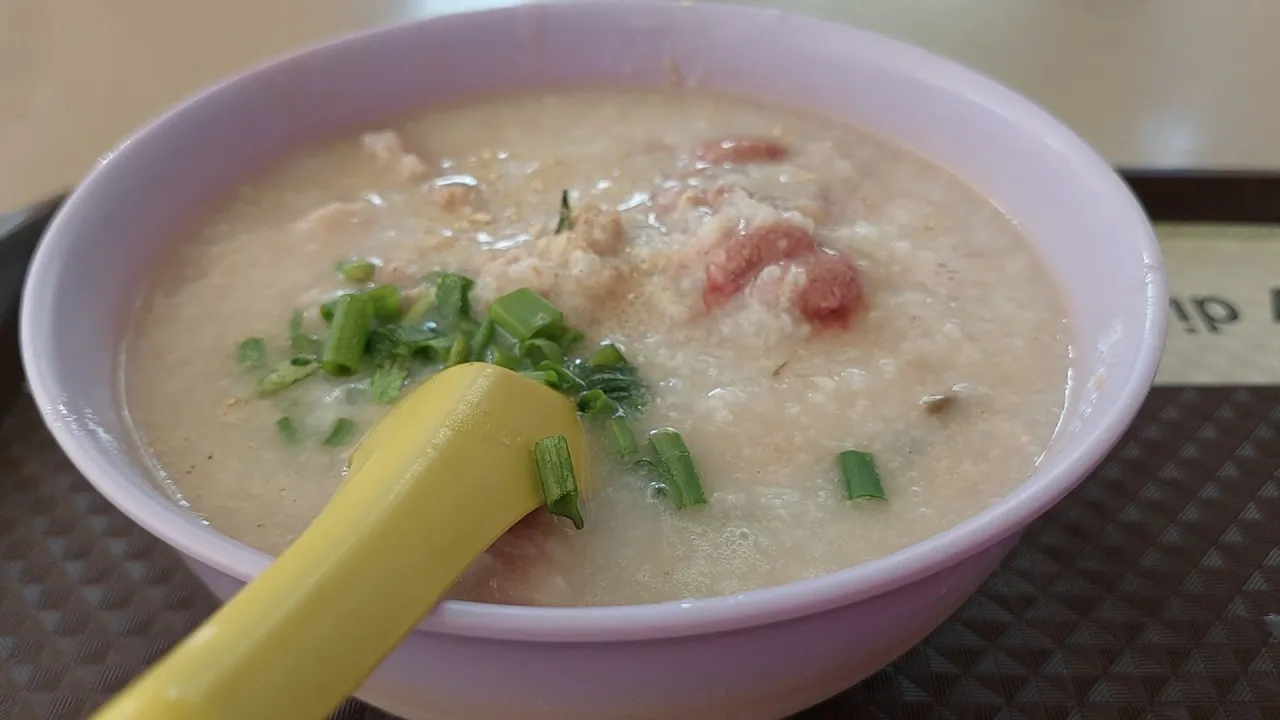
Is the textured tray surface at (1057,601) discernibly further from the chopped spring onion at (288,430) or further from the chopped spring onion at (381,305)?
the chopped spring onion at (381,305)

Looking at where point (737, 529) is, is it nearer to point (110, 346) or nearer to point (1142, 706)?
point (1142, 706)

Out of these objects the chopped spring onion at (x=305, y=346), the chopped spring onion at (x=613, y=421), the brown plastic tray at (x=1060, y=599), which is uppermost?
the chopped spring onion at (x=305, y=346)

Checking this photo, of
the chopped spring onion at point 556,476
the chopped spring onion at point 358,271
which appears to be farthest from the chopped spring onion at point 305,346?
the chopped spring onion at point 556,476

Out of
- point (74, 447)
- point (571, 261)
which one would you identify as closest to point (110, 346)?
point (74, 447)

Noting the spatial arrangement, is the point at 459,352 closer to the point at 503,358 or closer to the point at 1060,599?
the point at 503,358

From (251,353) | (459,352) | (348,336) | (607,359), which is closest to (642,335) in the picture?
(607,359)

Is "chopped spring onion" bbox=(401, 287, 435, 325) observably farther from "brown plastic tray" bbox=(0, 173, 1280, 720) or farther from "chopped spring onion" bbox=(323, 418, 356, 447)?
"brown plastic tray" bbox=(0, 173, 1280, 720)
